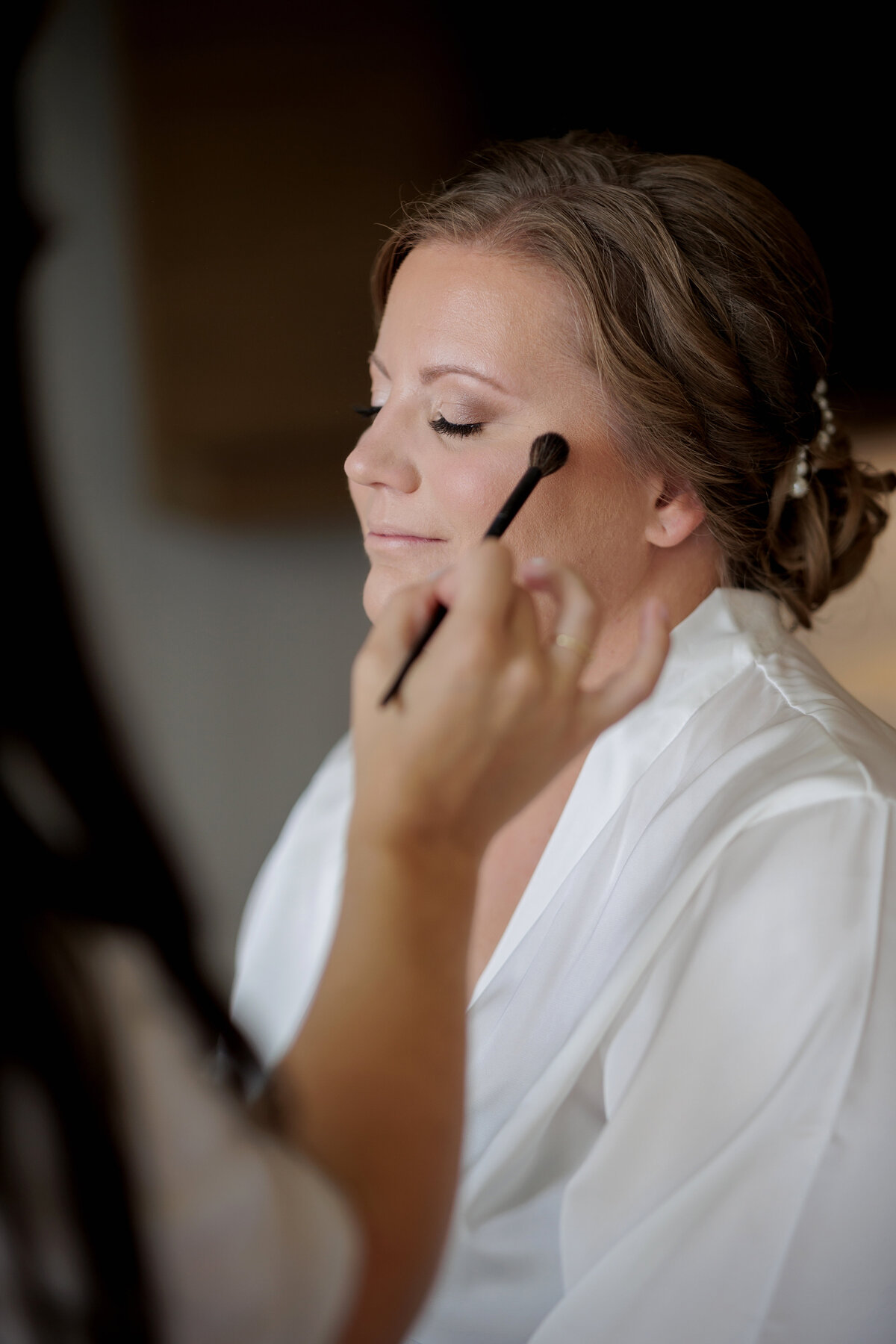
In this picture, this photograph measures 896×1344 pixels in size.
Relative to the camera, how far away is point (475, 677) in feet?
1.28

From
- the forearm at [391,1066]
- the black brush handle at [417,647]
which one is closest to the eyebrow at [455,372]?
the black brush handle at [417,647]

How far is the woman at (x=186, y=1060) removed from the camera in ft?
1.01

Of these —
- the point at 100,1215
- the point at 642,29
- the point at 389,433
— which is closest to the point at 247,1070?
the point at 100,1215

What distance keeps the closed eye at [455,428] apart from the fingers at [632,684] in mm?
332

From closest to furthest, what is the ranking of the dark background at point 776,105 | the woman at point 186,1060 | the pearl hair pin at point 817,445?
1. the woman at point 186,1060
2. the pearl hair pin at point 817,445
3. the dark background at point 776,105

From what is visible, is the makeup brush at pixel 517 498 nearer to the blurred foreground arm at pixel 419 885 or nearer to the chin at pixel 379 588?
the blurred foreground arm at pixel 419 885

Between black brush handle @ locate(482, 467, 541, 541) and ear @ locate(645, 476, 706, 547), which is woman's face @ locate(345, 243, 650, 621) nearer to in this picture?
ear @ locate(645, 476, 706, 547)

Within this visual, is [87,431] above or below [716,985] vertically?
above

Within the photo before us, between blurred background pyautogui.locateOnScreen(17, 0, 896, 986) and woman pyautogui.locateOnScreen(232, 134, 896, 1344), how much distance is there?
186mm

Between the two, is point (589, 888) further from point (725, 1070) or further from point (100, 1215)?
point (100, 1215)

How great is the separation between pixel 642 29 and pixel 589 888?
76 centimetres

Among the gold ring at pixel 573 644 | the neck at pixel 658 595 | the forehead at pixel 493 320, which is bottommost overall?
the neck at pixel 658 595

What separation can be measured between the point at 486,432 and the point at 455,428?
0.9 inches

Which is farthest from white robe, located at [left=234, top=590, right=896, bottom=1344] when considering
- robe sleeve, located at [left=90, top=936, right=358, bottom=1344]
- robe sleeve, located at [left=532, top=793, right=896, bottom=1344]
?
robe sleeve, located at [left=90, top=936, right=358, bottom=1344]
